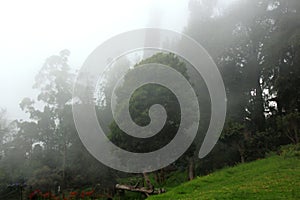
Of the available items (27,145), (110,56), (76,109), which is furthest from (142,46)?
(27,145)

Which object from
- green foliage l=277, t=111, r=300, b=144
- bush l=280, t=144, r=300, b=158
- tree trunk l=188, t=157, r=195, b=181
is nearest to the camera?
bush l=280, t=144, r=300, b=158

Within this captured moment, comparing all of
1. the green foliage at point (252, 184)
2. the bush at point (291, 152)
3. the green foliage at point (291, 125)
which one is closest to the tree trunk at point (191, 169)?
the green foliage at point (252, 184)

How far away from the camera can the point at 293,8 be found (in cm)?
2330

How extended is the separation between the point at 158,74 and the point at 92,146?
8.94 m

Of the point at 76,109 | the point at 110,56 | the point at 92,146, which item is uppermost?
the point at 110,56

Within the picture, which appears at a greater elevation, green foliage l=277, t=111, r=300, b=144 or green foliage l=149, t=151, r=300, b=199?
green foliage l=277, t=111, r=300, b=144

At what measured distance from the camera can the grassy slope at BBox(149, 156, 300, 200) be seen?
33.5 feet

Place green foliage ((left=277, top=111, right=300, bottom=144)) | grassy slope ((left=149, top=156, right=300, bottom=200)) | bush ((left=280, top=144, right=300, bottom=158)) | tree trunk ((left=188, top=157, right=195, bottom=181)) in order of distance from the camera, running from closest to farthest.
Answer: grassy slope ((left=149, top=156, right=300, bottom=200))
bush ((left=280, top=144, right=300, bottom=158))
green foliage ((left=277, top=111, right=300, bottom=144))
tree trunk ((left=188, top=157, right=195, bottom=181))

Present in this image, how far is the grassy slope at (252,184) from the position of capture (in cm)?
1021

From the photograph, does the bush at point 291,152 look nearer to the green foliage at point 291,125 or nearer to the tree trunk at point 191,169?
the green foliage at point 291,125

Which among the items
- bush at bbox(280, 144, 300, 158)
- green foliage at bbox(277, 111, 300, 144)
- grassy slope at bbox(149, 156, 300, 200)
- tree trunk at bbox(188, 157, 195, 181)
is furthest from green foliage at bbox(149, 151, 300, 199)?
tree trunk at bbox(188, 157, 195, 181)

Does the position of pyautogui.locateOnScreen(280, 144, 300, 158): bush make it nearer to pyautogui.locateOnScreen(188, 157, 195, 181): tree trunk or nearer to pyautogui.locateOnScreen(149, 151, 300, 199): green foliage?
pyautogui.locateOnScreen(149, 151, 300, 199): green foliage

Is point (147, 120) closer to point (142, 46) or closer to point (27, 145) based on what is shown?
point (142, 46)

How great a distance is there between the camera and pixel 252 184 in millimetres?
12008
